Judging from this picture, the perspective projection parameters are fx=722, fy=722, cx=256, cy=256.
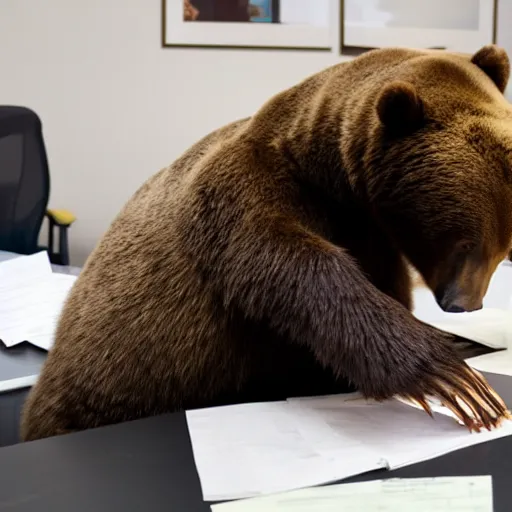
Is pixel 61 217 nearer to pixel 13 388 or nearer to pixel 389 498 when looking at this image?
pixel 13 388

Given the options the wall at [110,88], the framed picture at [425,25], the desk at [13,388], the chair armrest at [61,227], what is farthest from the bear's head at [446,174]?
the framed picture at [425,25]

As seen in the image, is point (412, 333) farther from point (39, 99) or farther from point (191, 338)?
point (39, 99)

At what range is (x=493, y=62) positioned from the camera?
79 cm

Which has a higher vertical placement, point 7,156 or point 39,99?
point 39,99

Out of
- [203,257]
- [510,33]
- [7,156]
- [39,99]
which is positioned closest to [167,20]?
[39,99]

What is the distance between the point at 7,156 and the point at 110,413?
1.89m

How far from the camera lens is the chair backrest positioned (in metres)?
2.46

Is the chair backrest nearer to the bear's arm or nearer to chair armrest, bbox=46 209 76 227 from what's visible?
chair armrest, bbox=46 209 76 227

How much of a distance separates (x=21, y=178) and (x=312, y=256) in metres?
2.01

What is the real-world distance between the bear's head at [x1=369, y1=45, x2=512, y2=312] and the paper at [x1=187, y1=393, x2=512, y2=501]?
0.13m

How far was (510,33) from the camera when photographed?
2.90 m

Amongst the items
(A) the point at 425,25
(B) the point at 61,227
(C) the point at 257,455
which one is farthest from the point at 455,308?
(A) the point at 425,25

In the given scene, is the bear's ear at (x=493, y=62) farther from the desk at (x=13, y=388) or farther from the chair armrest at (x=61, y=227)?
the chair armrest at (x=61, y=227)

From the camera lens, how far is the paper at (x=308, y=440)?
22.9 inches
